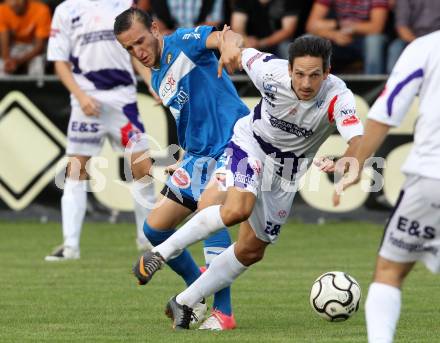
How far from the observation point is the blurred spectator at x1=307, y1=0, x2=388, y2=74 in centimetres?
1545

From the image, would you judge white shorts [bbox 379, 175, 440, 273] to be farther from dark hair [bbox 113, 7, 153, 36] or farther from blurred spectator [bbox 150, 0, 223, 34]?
blurred spectator [bbox 150, 0, 223, 34]

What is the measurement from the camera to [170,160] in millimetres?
14523

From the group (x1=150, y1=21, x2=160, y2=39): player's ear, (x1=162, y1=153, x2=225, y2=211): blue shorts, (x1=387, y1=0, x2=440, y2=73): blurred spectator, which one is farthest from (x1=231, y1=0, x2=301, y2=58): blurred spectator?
(x1=162, y1=153, x2=225, y2=211): blue shorts

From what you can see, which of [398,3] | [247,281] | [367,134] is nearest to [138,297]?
[247,281]

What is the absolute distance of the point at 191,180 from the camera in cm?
830

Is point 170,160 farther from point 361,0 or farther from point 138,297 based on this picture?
point 138,297

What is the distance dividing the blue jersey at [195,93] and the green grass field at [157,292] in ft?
4.23

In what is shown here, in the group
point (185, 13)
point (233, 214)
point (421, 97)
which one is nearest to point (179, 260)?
point (233, 214)

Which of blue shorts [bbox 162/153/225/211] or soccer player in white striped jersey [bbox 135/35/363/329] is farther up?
soccer player in white striped jersey [bbox 135/35/363/329]

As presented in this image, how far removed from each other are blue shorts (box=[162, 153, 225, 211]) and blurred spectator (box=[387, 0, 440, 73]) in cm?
684

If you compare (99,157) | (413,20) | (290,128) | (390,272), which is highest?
(390,272)

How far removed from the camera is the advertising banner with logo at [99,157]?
14.5 metres

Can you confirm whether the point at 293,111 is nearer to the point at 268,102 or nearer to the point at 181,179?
the point at 268,102

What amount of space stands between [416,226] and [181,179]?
2.90 m
